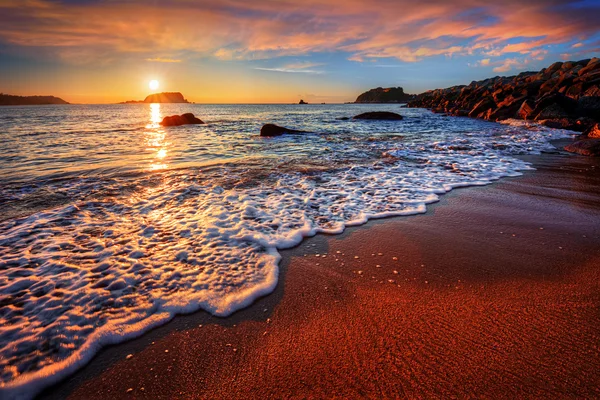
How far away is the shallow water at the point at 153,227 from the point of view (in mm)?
2383

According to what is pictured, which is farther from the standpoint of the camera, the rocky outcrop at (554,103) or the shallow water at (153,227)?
the rocky outcrop at (554,103)

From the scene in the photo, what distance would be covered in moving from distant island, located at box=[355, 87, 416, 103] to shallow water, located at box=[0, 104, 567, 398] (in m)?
162

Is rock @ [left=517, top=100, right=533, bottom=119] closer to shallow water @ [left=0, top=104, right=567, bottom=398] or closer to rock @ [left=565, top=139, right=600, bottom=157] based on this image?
rock @ [left=565, top=139, right=600, bottom=157]

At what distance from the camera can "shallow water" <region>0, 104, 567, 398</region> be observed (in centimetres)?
238

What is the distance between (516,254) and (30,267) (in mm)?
5484

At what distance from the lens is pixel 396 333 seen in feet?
7.23

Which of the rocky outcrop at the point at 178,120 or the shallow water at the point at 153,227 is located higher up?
the rocky outcrop at the point at 178,120

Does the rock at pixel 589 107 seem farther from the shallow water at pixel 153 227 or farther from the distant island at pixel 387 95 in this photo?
the distant island at pixel 387 95

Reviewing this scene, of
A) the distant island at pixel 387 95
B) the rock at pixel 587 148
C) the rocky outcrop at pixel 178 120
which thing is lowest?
the rock at pixel 587 148

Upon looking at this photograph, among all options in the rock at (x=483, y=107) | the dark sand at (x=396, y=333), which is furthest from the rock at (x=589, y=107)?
the dark sand at (x=396, y=333)

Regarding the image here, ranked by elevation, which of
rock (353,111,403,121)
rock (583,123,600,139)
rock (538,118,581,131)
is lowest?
rock (583,123,600,139)

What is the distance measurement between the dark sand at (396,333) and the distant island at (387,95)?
165 meters

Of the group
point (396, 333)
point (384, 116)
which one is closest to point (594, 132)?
point (396, 333)

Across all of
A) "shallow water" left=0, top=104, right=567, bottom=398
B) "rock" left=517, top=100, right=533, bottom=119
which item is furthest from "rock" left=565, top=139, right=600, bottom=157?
"rock" left=517, top=100, right=533, bottom=119
